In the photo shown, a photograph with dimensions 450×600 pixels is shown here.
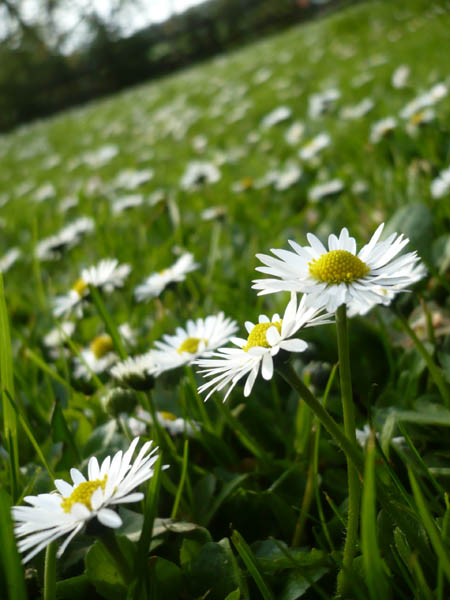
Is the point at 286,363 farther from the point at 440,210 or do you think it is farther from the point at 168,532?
the point at 440,210

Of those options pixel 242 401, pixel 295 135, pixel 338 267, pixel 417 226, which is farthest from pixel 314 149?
pixel 338 267

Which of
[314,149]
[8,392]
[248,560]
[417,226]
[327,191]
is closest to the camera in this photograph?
[248,560]

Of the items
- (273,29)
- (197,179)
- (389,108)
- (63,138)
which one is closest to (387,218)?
(197,179)

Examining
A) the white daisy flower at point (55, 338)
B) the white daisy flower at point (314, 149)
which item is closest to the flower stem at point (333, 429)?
the white daisy flower at point (55, 338)

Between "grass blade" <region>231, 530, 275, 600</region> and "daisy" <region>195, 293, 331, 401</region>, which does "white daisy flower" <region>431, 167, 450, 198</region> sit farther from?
"grass blade" <region>231, 530, 275, 600</region>

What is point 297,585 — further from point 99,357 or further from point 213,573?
point 99,357

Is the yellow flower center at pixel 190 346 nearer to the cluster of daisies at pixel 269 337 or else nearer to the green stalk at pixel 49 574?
the cluster of daisies at pixel 269 337

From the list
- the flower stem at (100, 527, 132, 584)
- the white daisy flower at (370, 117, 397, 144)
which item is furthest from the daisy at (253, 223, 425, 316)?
the white daisy flower at (370, 117, 397, 144)
